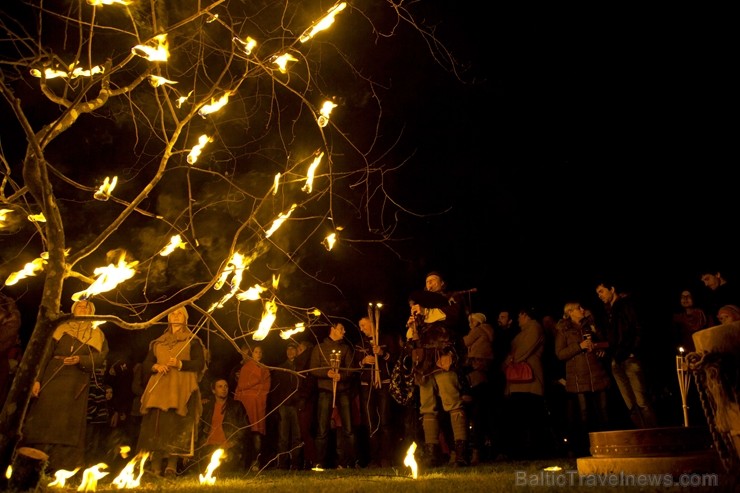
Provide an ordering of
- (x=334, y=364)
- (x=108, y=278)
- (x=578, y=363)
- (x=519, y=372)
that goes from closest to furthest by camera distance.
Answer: (x=108, y=278), (x=578, y=363), (x=334, y=364), (x=519, y=372)

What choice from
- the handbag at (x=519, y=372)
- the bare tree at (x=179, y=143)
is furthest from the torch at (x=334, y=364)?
the handbag at (x=519, y=372)

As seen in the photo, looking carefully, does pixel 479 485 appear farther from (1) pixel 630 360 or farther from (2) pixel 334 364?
(1) pixel 630 360

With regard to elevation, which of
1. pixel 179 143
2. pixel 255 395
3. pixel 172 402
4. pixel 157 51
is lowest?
pixel 172 402

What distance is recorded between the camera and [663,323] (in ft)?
33.1

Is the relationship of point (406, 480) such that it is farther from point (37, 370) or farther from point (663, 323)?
point (663, 323)

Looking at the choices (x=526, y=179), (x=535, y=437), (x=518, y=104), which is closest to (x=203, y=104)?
(x=535, y=437)

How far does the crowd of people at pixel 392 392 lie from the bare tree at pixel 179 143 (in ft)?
2.96

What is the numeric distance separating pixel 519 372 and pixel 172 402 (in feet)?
15.3

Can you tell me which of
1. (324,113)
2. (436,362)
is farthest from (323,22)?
(436,362)

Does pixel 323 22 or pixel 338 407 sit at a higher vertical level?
pixel 323 22

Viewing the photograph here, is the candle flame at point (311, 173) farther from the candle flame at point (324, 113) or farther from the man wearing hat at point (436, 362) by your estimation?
the man wearing hat at point (436, 362)

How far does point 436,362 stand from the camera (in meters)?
7.02

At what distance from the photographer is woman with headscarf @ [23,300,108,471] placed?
237 inches

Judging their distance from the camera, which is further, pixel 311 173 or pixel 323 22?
pixel 311 173
